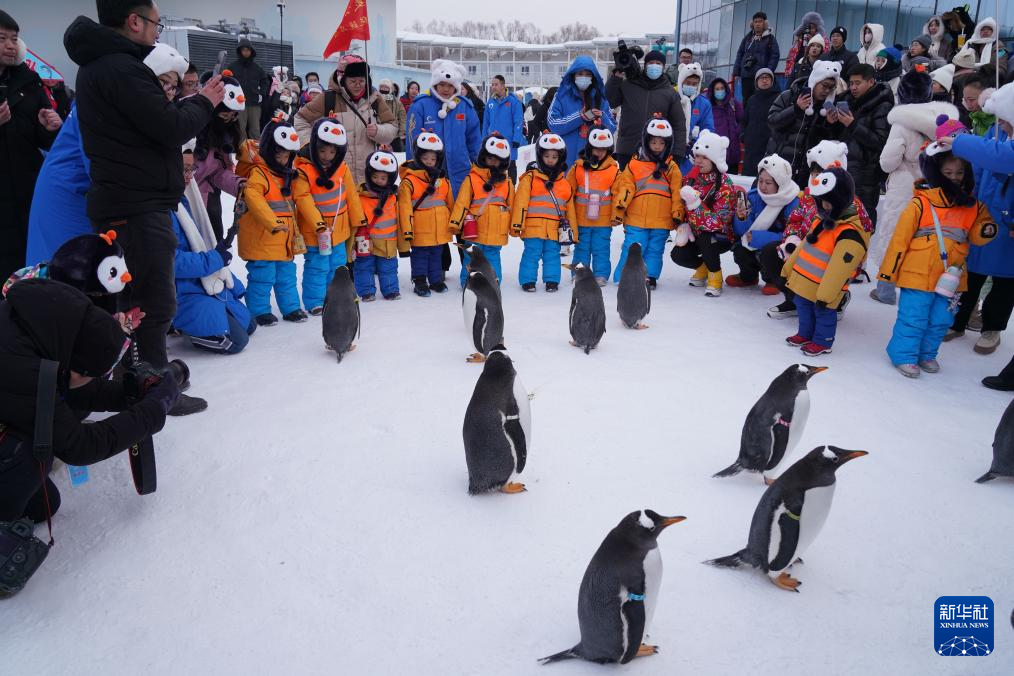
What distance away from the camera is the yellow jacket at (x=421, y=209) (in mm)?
5207

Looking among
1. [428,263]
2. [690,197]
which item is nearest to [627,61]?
[690,197]

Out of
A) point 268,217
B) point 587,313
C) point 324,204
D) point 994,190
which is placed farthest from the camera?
point 324,204

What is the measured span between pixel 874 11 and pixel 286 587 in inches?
487

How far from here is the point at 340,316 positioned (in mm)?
3830

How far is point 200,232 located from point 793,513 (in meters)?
3.16

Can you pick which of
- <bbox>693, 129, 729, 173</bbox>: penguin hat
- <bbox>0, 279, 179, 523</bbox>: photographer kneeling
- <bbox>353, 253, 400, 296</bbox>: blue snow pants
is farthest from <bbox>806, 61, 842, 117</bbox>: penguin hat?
<bbox>0, 279, 179, 523</bbox>: photographer kneeling

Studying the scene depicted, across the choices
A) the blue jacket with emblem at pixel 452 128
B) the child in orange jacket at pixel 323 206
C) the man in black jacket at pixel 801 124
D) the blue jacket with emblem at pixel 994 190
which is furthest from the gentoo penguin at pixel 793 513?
the blue jacket with emblem at pixel 452 128

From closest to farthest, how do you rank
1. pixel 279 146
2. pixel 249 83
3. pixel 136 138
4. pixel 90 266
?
pixel 90 266 → pixel 136 138 → pixel 279 146 → pixel 249 83

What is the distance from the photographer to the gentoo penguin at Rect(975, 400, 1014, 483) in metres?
2.57

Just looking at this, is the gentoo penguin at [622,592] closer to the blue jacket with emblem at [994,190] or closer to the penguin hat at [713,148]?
the blue jacket with emblem at [994,190]

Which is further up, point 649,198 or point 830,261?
point 649,198

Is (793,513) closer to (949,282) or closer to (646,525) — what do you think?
(646,525)

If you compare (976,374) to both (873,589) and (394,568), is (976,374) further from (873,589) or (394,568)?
(394,568)

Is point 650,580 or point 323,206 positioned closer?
point 650,580
